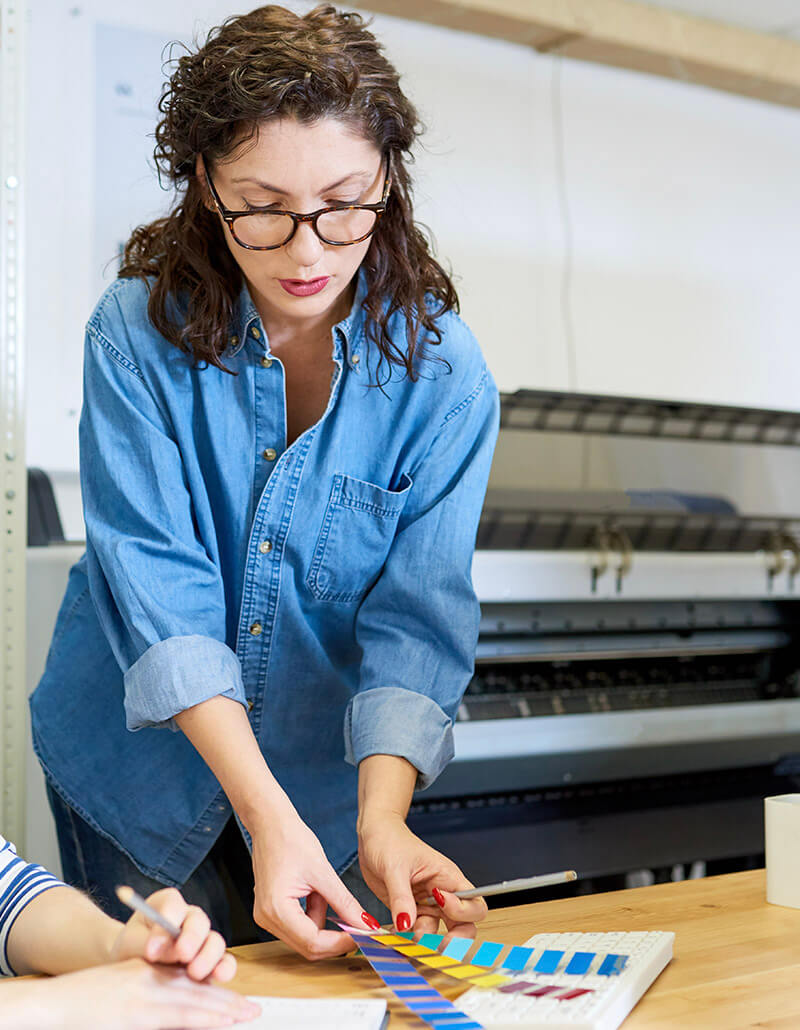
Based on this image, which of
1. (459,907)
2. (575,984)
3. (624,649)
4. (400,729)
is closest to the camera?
(575,984)

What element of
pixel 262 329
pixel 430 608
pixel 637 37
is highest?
pixel 637 37

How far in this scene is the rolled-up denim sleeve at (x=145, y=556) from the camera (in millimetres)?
972

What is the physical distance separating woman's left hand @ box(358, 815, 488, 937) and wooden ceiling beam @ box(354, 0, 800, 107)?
1.90 meters

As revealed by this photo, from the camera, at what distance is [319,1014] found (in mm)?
713

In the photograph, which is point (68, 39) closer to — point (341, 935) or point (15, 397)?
point (15, 397)

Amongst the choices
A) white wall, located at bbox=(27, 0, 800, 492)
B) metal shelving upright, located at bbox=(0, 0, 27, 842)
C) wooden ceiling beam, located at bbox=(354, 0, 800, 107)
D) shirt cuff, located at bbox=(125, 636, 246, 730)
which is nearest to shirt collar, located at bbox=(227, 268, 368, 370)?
shirt cuff, located at bbox=(125, 636, 246, 730)

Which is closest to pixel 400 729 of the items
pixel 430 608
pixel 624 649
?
pixel 430 608

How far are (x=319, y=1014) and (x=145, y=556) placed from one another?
0.46m

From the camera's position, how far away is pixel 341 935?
83 cm

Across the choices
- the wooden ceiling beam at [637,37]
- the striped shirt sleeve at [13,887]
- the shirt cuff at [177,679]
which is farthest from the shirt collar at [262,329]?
the wooden ceiling beam at [637,37]

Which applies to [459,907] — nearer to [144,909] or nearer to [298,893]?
[298,893]

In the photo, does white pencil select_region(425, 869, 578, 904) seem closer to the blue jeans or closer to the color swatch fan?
the color swatch fan

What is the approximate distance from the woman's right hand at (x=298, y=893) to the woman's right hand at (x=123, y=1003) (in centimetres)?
11

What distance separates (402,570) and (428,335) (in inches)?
9.8
